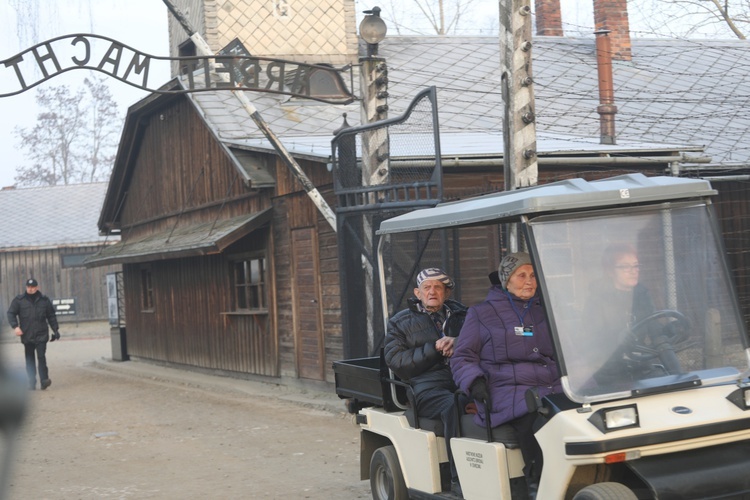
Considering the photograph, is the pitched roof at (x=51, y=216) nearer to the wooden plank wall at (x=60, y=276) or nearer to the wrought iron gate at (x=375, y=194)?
the wooden plank wall at (x=60, y=276)

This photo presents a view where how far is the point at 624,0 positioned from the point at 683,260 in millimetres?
18594

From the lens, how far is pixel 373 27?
12.0 metres

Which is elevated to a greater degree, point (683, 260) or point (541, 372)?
point (683, 260)

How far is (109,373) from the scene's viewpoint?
895 inches

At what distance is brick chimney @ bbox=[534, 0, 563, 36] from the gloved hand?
19.2 metres

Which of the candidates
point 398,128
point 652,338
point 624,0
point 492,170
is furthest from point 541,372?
point 624,0

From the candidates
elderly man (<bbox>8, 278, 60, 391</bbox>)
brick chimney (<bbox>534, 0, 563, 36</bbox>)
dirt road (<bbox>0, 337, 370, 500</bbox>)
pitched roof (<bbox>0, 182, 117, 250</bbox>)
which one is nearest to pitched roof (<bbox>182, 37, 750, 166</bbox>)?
brick chimney (<bbox>534, 0, 563, 36</bbox>)

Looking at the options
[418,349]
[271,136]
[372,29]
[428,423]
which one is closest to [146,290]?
[271,136]

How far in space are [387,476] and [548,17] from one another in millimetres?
18832

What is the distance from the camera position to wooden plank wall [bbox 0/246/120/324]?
4094 cm

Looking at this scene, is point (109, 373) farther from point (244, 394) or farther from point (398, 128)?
point (398, 128)

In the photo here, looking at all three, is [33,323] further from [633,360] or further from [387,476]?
[633,360]

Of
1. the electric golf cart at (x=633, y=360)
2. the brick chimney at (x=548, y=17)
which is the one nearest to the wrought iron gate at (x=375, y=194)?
the electric golf cart at (x=633, y=360)

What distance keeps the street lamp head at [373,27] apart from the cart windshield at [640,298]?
6730 millimetres
